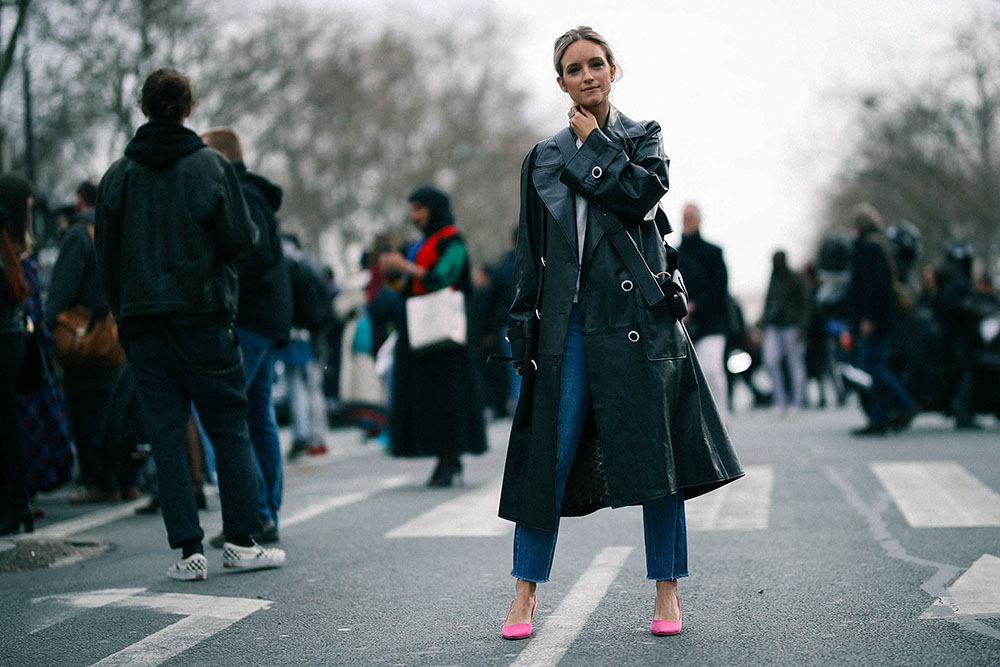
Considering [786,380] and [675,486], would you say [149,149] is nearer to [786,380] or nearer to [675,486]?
[675,486]

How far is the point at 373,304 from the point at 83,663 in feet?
29.3

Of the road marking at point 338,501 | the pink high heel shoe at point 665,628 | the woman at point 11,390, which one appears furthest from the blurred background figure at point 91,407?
the pink high heel shoe at point 665,628

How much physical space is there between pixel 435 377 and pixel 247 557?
382 cm

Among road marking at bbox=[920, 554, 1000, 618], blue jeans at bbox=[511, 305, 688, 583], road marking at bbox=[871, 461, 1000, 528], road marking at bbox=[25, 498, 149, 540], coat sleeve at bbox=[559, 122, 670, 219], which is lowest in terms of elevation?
road marking at bbox=[920, 554, 1000, 618]

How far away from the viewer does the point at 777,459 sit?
11.5 metres

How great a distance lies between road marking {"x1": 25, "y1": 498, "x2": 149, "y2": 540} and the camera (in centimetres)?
825

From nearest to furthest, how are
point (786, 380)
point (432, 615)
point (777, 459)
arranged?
point (432, 615) < point (777, 459) < point (786, 380)

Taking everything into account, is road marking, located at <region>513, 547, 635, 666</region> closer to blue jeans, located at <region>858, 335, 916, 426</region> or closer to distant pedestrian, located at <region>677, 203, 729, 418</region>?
distant pedestrian, located at <region>677, 203, 729, 418</region>

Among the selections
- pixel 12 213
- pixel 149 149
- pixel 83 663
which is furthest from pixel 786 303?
pixel 83 663

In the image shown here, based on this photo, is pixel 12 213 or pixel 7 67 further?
pixel 7 67

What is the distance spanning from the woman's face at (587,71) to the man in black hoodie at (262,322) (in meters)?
2.86

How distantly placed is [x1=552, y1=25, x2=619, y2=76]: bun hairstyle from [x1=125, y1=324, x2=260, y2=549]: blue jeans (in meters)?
2.15

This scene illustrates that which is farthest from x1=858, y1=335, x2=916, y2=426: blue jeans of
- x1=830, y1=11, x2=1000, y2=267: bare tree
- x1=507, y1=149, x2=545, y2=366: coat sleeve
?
x1=830, y1=11, x2=1000, y2=267: bare tree

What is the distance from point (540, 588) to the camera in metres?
5.83
